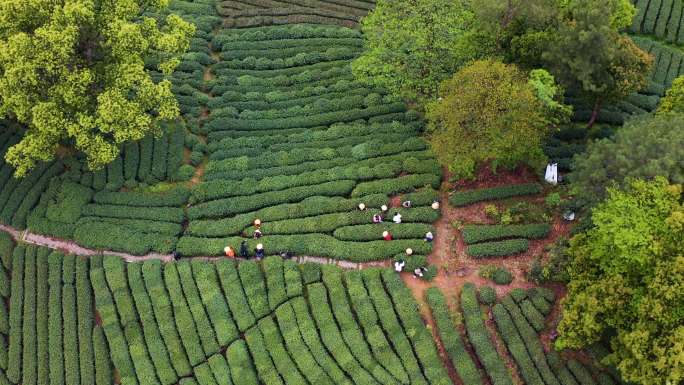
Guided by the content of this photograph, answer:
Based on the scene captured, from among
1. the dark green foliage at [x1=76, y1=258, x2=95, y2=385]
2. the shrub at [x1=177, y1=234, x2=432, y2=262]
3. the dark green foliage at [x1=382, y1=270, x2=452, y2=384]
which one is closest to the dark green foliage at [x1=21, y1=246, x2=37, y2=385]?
the dark green foliage at [x1=76, y1=258, x2=95, y2=385]

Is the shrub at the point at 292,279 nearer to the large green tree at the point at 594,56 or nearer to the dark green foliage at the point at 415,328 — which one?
the dark green foliage at the point at 415,328

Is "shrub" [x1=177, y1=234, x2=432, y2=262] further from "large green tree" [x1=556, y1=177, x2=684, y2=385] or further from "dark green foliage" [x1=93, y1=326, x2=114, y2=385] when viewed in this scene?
"large green tree" [x1=556, y1=177, x2=684, y2=385]

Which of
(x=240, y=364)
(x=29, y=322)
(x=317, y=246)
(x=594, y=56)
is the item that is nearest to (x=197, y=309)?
(x=240, y=364)

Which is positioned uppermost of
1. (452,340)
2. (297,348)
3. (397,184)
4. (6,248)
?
(397,184)

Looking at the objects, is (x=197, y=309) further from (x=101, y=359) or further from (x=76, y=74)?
(x=76, y=74)

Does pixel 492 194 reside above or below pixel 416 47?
below

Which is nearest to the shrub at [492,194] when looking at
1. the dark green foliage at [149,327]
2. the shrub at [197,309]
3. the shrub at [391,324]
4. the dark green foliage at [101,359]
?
the shrub at [391,324]

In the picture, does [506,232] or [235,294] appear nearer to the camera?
[235,294]

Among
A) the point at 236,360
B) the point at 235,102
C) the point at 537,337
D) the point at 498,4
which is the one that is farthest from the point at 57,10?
the point at 537,337
